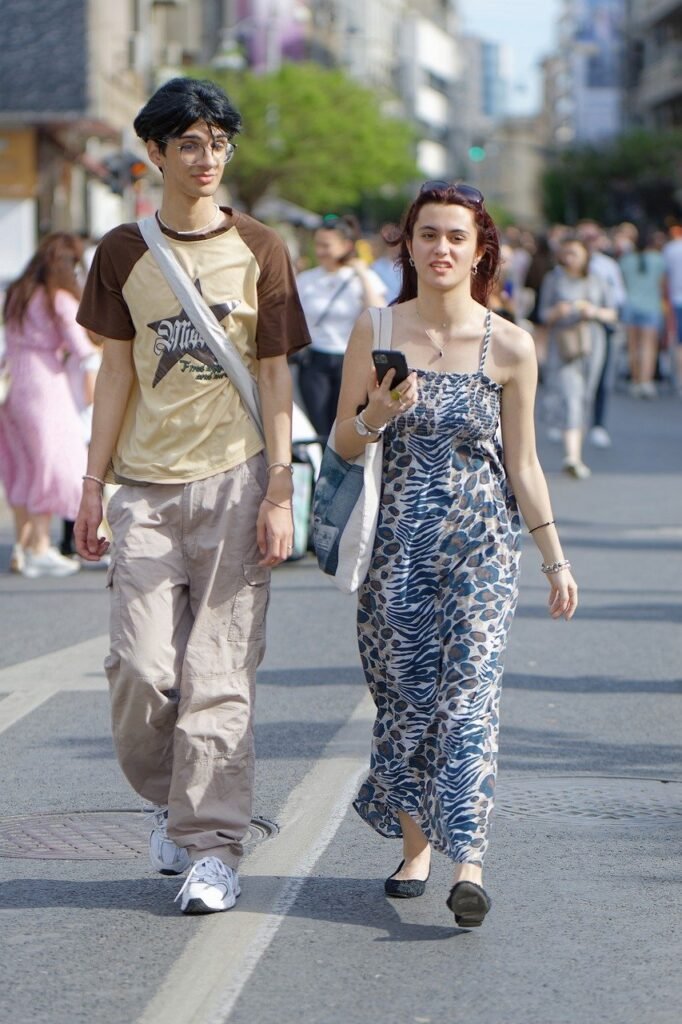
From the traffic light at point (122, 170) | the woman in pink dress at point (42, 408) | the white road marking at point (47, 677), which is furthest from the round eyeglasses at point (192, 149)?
the traffic light at point (122, 170)

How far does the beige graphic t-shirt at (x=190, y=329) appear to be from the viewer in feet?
16.5

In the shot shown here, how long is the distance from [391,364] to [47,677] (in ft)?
13.4

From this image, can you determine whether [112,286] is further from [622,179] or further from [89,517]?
[622,179]

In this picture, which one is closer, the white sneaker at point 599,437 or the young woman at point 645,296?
the white sneaker at point 599,437

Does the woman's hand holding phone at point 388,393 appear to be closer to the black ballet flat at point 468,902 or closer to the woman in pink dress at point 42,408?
the black ballet flat at point 468,902

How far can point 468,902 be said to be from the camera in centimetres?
475

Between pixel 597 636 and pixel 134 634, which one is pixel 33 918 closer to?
pixel 134 634

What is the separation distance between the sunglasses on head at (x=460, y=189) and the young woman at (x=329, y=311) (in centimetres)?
778

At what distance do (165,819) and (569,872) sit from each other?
3.59ft

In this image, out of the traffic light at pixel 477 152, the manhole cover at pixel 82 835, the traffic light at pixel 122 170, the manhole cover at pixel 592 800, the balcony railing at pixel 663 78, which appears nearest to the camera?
the manhole cover at pixel 82 835

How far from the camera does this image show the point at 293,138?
231 feet

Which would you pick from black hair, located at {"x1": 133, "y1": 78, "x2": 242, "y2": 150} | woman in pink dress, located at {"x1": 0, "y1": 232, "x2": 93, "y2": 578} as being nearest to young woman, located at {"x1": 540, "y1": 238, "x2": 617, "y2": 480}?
woman in pink dress, located at {"x1": 0, "y1": 232, "x2": 93, "y2": 578}

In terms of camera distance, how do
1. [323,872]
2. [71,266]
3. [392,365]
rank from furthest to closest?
[71,266] → [323,872] → [392,365]

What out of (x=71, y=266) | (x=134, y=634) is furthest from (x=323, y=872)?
(x=71, y=266)
